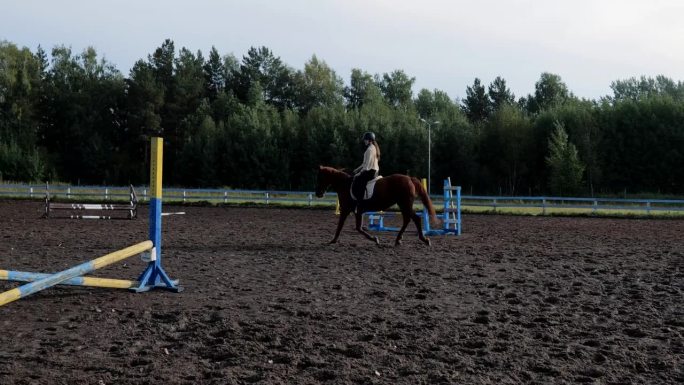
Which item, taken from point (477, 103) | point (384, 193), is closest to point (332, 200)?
point (384, 193)

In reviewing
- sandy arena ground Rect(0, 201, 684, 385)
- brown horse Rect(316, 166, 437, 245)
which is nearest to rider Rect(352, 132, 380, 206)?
brown horse Rect(316, 166, 437, 245)

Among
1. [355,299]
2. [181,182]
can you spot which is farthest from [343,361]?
[181,182]

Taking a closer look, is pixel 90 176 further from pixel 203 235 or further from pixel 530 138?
pixel 203 235

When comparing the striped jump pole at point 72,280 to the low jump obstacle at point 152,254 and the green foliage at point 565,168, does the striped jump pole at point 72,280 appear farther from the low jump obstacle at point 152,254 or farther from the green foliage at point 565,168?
the green foliage at point 565,168

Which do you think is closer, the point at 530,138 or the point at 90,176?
the point at 530,138

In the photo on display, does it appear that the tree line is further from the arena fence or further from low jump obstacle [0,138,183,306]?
low jump obstacle [0,138,183,306]

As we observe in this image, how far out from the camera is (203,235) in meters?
17.2

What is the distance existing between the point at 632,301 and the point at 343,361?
4760 millimetres

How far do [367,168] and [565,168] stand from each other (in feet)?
140

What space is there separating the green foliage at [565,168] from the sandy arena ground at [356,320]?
134 ft

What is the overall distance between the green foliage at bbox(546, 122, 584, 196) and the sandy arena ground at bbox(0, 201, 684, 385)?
40.8m

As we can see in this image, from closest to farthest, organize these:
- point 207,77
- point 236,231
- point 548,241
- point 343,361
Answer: point 343,361
point 548,241
point 236,231
point 207,77

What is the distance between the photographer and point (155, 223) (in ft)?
26.9

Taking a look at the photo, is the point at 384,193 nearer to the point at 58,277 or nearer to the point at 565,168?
the point at 58,277
